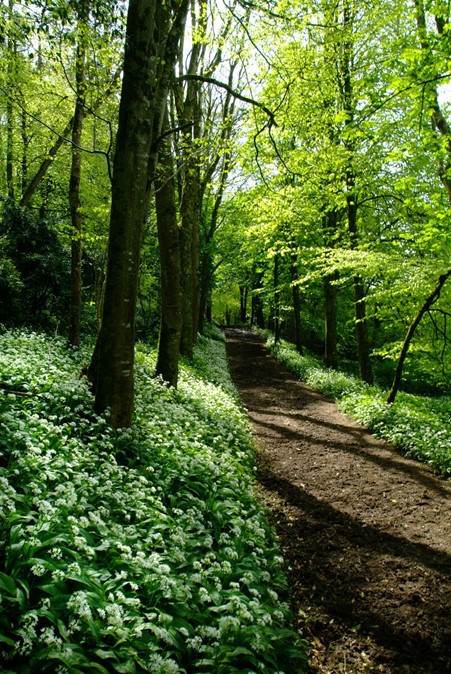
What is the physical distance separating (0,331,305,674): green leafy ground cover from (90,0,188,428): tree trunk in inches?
24.6

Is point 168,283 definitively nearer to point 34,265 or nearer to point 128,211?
point 128,211

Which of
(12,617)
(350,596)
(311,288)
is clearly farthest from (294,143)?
(12,617)

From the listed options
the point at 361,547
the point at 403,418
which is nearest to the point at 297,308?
the point at 403,418

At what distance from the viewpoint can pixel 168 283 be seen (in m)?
10.2

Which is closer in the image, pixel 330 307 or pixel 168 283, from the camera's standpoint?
pixel 168 283

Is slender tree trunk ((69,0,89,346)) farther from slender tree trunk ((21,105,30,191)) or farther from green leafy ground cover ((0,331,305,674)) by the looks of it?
slender tree trunk ((21,105,30,191))

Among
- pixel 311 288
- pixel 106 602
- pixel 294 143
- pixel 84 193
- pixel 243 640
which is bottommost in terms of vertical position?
pixel 243 640

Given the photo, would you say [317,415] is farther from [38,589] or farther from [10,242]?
[10,242]

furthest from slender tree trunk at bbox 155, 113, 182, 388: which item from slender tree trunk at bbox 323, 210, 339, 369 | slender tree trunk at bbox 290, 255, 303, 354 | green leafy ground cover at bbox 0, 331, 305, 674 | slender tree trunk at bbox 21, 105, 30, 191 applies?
slender tree trunk at bbox 290, 255, 303, 354

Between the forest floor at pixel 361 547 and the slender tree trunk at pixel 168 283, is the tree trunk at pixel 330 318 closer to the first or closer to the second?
the forest floor at pixel 361 547

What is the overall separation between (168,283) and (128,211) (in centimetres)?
442

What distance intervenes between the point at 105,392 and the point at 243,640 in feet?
12.8

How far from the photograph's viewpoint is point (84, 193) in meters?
18.3

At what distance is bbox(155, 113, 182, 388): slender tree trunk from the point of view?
982 cm
